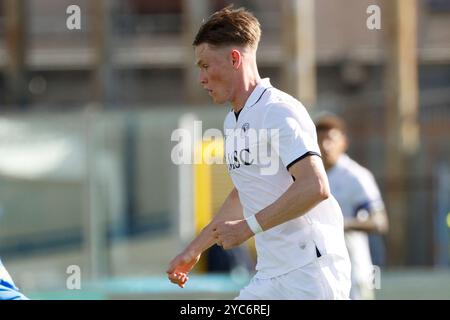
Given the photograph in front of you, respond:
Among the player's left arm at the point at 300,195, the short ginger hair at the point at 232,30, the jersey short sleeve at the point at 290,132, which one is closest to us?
the player's left arm at the point at 300,195

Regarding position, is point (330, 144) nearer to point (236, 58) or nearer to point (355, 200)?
point (355, 200)

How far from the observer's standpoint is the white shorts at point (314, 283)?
226 inches

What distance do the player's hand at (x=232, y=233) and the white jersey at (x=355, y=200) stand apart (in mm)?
5633

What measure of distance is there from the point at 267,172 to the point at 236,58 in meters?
0.55

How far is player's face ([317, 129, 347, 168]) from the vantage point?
10703mm

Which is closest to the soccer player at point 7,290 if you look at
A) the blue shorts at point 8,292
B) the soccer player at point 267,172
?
the blue shorts at point 8,292

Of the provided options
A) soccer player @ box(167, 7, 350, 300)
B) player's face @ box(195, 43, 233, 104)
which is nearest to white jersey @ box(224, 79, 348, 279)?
soccer player @ box(167, 7, 350, 300)

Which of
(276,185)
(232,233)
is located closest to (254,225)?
(232,233)

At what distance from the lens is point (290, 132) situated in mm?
5594

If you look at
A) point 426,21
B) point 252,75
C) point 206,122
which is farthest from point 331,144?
point 426,21

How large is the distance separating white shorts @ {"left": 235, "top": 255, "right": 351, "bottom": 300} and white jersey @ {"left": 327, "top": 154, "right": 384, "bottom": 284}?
534 centimetres

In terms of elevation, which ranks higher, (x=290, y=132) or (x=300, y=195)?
(x=290, y=132)

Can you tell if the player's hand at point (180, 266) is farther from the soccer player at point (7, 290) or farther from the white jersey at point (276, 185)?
the soccer player at point (7, 290)
